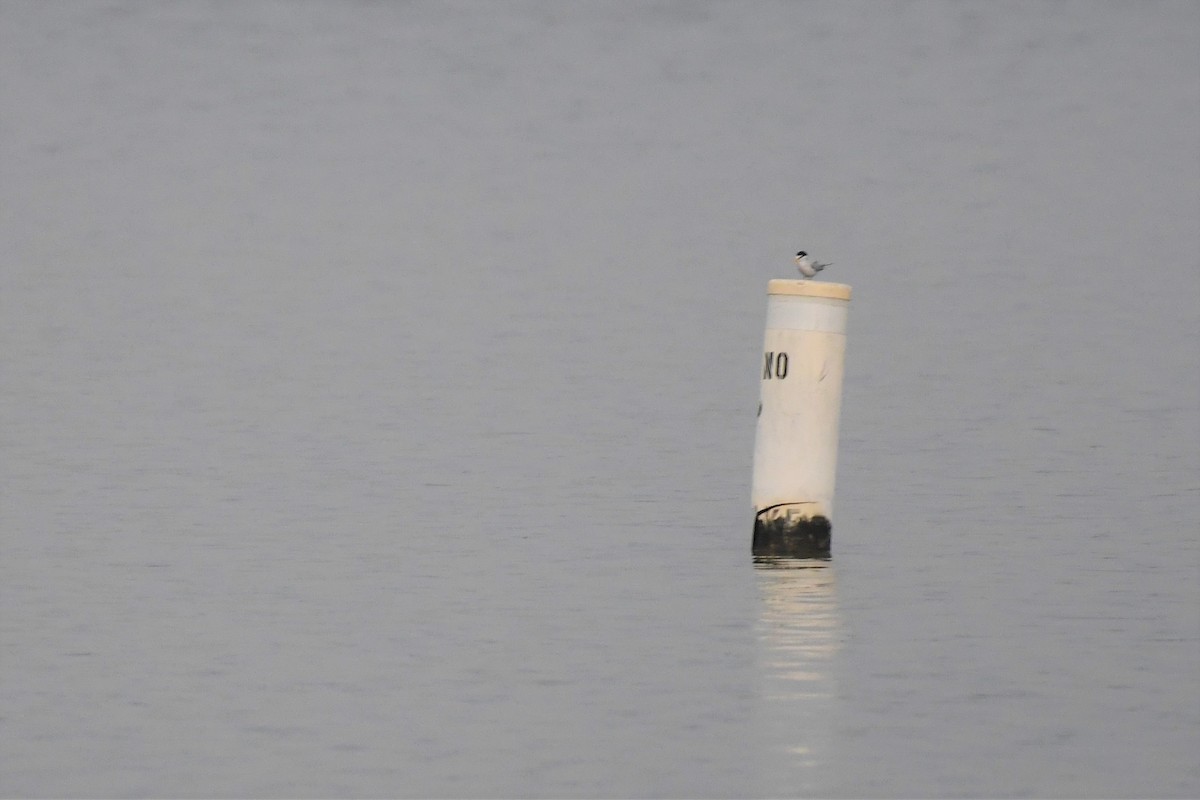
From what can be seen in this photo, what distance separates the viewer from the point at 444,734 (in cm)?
1756

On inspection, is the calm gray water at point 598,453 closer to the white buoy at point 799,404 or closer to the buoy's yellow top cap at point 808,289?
the white buoy at point 799,404

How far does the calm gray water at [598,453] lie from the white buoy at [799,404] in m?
0.77

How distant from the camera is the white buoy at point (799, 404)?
24266 millimetres

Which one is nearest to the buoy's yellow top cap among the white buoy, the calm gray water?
the white buoy

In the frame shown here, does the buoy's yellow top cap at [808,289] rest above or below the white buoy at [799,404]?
above

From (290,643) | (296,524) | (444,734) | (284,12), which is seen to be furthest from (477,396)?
(284,12)

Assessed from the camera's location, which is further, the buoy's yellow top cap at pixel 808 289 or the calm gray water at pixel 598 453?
the buoy's yellow top cap at pixel 808 289

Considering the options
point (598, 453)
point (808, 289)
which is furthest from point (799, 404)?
point (598, 453)

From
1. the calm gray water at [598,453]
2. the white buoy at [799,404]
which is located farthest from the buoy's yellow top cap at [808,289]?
the calm gray water at [598,453]

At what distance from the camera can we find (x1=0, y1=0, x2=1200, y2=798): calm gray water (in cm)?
1772

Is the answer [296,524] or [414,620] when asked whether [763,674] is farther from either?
[296,524]

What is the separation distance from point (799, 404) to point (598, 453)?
12164 mm

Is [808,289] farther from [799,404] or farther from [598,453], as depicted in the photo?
[598,453]

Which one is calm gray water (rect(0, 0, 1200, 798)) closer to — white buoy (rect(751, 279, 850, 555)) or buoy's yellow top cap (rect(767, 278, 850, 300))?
white buoy (rect(751, 279, 850, 555))
